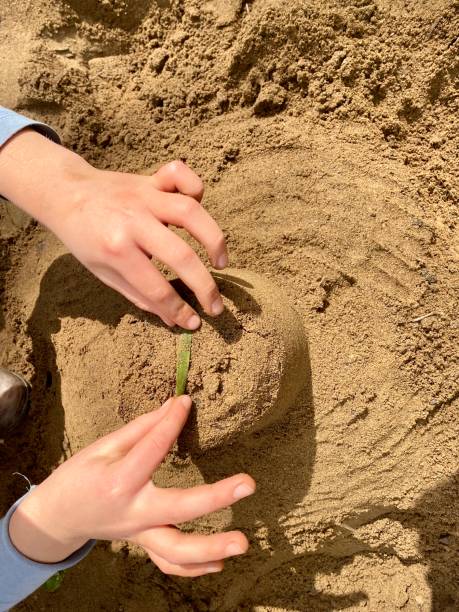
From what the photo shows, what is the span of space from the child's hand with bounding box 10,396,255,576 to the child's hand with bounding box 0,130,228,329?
0.33 m

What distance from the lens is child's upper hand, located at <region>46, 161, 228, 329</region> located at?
57.2 inches

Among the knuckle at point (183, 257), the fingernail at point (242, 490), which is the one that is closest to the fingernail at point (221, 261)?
the knuckle at point (183, 257)

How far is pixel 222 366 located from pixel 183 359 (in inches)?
4.6

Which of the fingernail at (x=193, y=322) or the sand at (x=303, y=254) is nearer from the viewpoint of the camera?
the fingernail at (x=193, y=322)

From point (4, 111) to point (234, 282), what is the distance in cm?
100

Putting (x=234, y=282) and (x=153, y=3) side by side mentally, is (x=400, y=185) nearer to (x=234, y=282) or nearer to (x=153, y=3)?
(x=234, y=282)

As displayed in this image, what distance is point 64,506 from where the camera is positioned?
158 centimetres

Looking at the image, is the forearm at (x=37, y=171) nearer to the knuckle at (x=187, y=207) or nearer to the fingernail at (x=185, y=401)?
the knuckle at (x=187, y=207)

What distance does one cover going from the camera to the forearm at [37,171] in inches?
63.9

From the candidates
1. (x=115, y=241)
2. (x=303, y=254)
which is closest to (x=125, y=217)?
(x=115, y=241)

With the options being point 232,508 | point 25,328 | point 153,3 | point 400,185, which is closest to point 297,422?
point 232,508

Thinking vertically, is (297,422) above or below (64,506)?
above

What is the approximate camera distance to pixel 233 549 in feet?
4.41

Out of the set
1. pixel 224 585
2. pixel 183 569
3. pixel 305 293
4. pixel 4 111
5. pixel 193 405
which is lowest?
pixel 224 585
